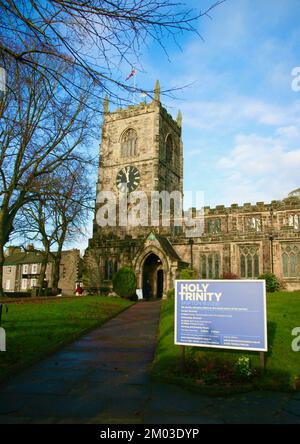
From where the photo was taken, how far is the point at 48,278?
58.0m

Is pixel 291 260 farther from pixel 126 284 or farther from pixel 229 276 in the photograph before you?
pixel 126 284

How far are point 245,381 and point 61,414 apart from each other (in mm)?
3418

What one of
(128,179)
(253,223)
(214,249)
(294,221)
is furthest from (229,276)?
(128,179)

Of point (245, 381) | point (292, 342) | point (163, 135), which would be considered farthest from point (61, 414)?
point (163, 135)

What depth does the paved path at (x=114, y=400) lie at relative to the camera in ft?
15.8

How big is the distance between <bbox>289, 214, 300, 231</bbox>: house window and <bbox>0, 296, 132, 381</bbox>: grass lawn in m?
16.9

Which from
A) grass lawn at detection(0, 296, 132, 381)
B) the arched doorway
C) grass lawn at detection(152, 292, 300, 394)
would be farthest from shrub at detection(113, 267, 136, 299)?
grass lawn at detection(152, 292, 300, 394)

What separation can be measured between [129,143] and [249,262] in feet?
76.7

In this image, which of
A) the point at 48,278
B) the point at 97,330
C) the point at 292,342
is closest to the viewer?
the point at 292,342

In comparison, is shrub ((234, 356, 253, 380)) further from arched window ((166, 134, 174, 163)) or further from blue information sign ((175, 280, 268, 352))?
arched window ((166, 134, 174, 163))

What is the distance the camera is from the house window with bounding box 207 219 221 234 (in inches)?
1181

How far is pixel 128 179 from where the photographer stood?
41.2 metres

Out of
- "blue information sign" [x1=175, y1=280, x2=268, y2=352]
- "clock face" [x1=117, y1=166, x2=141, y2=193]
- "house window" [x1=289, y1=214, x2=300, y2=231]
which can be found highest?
"clock face" [x1=117, y1=166, x2=141, y2=193]
